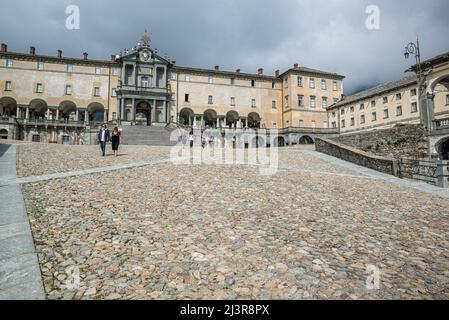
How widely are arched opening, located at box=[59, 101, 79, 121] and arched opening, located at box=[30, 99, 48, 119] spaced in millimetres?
2763

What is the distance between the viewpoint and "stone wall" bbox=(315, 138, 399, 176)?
13432 mm

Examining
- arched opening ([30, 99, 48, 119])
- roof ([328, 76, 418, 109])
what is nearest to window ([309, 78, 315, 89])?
roof ([328, 76, 418, 109])

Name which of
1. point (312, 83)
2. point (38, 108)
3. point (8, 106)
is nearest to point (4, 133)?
point (38, 108)

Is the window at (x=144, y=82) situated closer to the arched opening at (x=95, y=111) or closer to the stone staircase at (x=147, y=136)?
the arched opening at (x=95, y=111)

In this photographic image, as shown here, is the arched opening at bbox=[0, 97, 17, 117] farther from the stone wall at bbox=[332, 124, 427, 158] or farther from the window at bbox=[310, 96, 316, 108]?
the window at bbox=[310, 96, 316, 108]

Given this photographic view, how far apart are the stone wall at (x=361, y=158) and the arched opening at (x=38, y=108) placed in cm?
4937

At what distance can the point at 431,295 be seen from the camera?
3143mm

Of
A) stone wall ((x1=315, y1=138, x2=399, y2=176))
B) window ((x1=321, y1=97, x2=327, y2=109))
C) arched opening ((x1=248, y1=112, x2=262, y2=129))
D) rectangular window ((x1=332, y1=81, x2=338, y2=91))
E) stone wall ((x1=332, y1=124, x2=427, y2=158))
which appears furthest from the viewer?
rectangular window ((x1=332, y1=81, x2=338, y2=91))

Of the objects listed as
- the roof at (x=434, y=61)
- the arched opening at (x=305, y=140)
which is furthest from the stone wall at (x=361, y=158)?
the arched opening at (x=305, y=140)

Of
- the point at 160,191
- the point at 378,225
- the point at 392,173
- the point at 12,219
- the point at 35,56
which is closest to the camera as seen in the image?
the point at 12,219

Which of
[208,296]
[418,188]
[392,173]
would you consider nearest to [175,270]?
[208,296]

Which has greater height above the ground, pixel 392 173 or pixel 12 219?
pixel 392 173

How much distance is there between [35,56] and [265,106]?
45885mm
